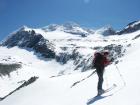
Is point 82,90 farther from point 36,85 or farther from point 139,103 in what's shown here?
point 36,85

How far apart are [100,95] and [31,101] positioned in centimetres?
1736

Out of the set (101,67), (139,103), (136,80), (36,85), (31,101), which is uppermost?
(36,85)

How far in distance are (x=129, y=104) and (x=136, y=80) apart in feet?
13.6

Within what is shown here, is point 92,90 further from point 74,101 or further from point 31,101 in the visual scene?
point 31,101

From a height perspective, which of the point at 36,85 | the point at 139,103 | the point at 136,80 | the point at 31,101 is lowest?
the point at 139,103

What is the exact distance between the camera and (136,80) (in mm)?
18875

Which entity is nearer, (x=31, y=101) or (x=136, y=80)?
(x=136, y=80)

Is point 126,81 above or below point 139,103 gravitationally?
above

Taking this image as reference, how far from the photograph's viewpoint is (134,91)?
1673 centimetres

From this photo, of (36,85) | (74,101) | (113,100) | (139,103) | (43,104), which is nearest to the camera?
(139,103)

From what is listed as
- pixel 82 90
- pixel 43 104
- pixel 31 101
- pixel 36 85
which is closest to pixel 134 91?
pixel 82 90

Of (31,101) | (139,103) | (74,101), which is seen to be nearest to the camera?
(139,103)

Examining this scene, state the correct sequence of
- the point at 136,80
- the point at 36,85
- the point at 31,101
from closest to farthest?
the point at 136,80 → the point at 31,101 → the point at 36,85

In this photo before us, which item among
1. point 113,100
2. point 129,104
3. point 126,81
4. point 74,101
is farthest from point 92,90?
point 129,104
